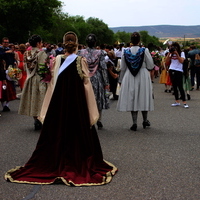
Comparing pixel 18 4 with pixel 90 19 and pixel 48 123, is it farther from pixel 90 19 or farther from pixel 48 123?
pixel 90 19

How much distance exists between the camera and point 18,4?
61.8 m

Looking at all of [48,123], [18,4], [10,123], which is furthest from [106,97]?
[18,4]

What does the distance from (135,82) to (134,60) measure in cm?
46

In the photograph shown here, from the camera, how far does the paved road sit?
5.23 m

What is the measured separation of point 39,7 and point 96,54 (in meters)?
56.7

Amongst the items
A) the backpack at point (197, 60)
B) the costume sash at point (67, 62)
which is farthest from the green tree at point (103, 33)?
the costume sash at point (67, 62)

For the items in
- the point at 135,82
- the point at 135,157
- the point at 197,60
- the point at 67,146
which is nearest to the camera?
the point at 67,146

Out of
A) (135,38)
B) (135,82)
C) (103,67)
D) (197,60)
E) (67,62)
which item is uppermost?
(135,38)

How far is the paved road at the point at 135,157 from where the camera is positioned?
17.2 ft

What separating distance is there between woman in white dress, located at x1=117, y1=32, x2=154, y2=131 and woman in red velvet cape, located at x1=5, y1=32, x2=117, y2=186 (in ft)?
10.0

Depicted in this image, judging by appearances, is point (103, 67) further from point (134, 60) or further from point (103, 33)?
point (103, 33)

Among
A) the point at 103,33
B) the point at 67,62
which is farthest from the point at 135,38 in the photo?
the point at 103,33

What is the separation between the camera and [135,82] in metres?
9.45

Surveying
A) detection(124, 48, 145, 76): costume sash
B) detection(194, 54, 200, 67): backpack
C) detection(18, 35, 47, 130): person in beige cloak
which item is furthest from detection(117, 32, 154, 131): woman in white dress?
detection(194, 54, 200, 67): backpack
